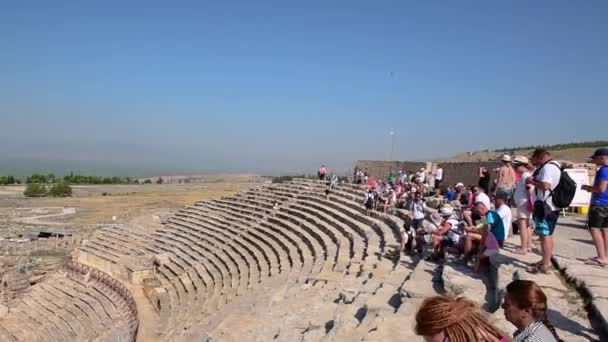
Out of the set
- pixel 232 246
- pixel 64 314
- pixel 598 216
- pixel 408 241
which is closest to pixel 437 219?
pixel 408 241

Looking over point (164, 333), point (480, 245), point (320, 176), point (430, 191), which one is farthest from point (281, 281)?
point (320, 176)

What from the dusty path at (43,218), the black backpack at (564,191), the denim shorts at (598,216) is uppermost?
the black backpack at (564,191)

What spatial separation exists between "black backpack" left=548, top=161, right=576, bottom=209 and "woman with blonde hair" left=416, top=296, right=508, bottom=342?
13.5ft

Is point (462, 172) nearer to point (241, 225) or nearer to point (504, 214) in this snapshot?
point (241, 225)

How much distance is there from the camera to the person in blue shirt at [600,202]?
5414 millimetres

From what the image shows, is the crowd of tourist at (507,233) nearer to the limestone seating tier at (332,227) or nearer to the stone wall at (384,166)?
the limestone seating tier at (332,227)

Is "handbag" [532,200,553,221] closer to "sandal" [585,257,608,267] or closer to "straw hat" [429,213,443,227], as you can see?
"sandal" [585,257,608,267]

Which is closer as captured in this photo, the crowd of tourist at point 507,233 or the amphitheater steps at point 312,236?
the crowd of tourist at point 507,233

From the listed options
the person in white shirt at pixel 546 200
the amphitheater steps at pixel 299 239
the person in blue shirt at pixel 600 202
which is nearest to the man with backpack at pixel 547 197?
the person in white shirt at pixel 546 200

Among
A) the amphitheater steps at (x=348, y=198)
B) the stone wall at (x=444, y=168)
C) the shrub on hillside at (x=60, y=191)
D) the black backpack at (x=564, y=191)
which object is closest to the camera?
the black backpack at (x=564, y=191)

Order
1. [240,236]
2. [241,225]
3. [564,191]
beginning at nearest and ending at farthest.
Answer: [564,191] → [240,236] → [241,225]

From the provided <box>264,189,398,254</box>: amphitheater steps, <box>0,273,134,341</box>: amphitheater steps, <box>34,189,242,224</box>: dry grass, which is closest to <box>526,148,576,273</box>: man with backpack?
<box>264,189,398,254</box>: amphitheater steps

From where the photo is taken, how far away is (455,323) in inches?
75.1

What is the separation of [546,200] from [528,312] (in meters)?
3.45
